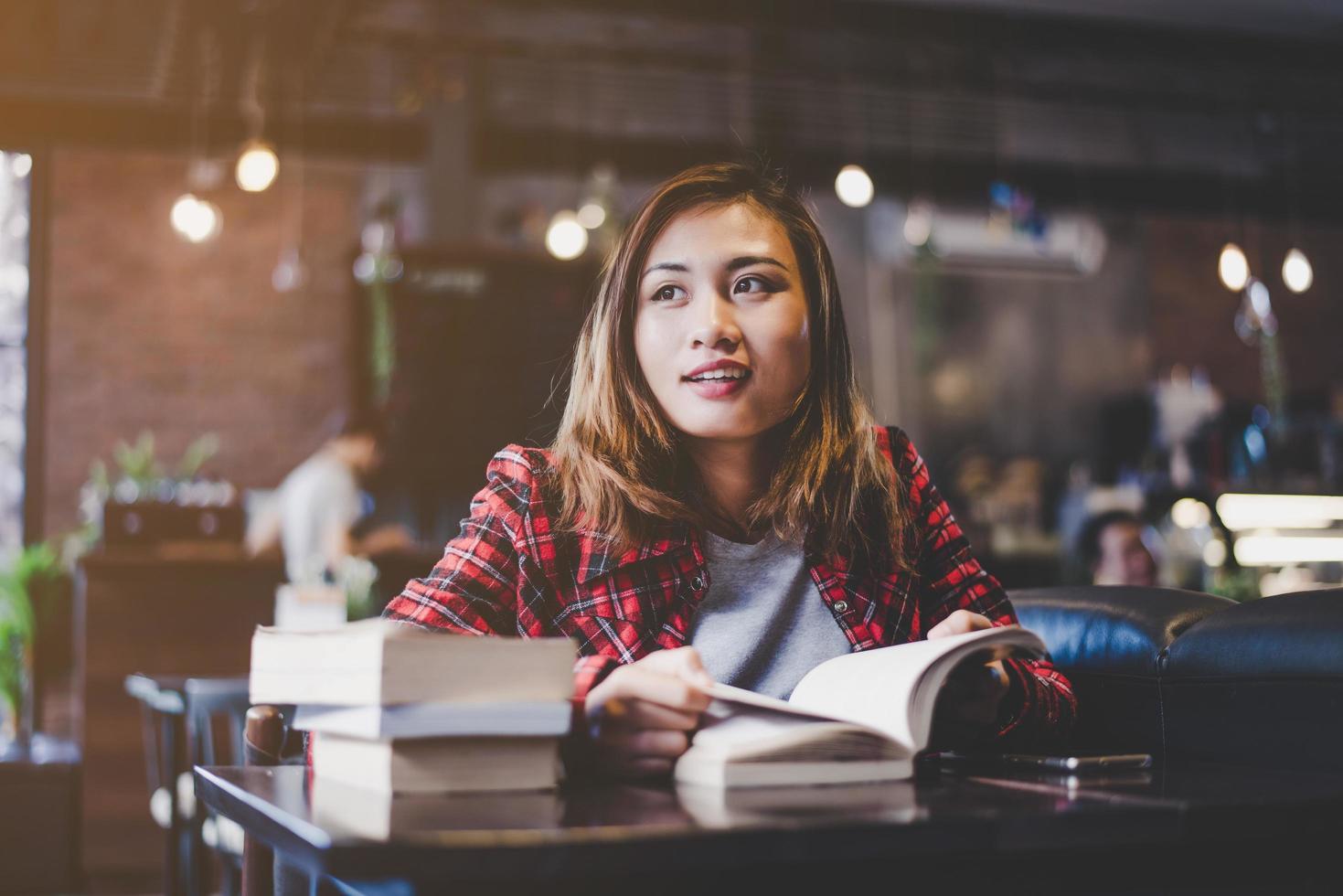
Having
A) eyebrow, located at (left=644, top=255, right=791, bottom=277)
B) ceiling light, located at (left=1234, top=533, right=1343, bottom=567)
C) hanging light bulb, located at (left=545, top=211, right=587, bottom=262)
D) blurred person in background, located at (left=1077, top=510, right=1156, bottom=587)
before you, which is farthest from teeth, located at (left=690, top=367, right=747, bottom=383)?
ceiling light, located at (left=1234, top=533, right=1343, bottom=567)

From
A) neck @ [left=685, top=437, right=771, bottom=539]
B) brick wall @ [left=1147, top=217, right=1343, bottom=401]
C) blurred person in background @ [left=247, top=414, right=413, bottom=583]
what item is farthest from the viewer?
brick wall @ [left=1147, top=217, right=1343, bottom=401]

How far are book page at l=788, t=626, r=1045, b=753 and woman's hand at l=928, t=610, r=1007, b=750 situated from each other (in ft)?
0.16

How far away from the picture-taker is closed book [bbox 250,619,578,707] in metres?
0.79

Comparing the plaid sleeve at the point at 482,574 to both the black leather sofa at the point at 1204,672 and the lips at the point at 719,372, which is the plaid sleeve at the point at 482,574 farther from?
the black leather sofa at the point at 1204,672

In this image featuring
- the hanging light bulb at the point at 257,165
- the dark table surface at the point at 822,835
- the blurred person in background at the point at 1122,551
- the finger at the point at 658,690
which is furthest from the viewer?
the hanging light bulb at the point at 257,165

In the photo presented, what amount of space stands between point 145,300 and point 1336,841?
282 inches

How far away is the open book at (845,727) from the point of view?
867 mm

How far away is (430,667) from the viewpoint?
79 cm

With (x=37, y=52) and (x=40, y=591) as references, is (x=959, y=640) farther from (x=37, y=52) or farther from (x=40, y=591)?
(x=37, y=52)

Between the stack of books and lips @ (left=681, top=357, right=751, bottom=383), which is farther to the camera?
lips @ (left=681, top=357, right=751, bottom=383)

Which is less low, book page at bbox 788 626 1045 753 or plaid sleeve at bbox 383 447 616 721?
plaid sleeve at bbox 383 447 616 721

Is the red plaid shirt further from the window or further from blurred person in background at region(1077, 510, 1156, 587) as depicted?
the window

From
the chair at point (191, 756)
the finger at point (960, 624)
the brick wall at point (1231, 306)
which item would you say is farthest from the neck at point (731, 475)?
the brick wall at point (1231, 306)

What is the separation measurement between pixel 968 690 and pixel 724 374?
372 mm
